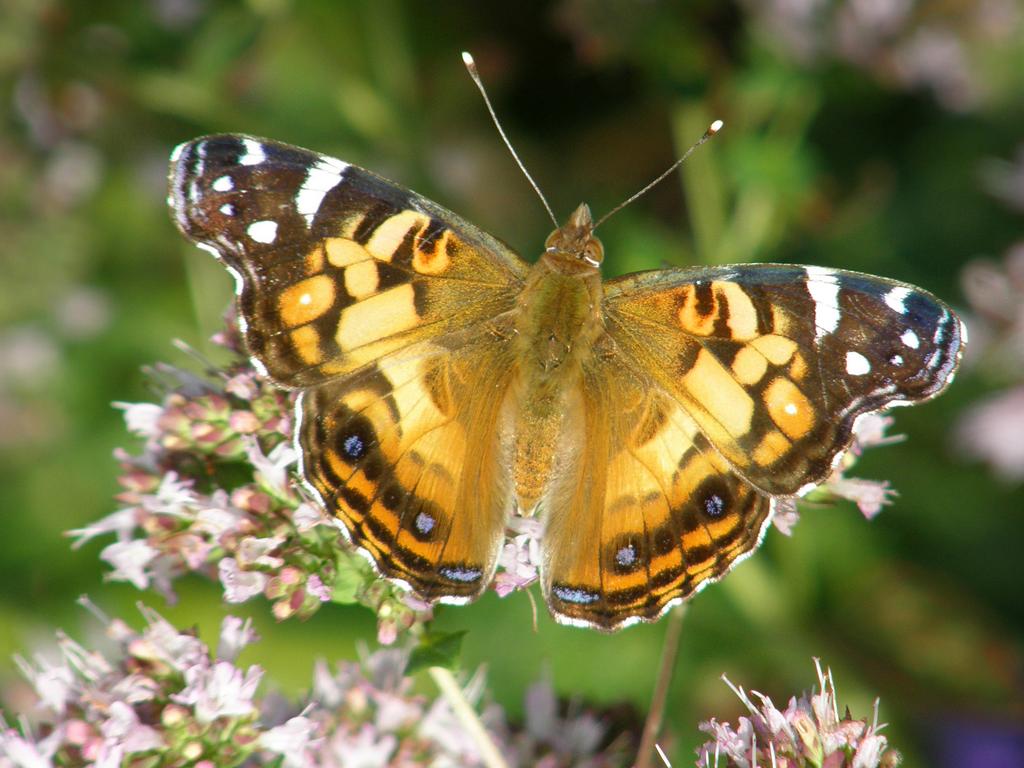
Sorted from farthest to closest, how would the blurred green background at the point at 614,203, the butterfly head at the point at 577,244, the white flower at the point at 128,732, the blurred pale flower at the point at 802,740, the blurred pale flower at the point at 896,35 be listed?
the blurred pale flower at the point at 896,35 < the blurred green background at the point at 614,203 < the butterfly head at the point at 577,244 < the white flower at the point at 128,732 < the blurred pale flower at the point at 802,740

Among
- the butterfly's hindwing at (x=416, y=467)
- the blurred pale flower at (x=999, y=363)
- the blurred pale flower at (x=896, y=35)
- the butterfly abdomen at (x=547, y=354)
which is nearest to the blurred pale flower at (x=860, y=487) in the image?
the butterfly abdomen at (x=547, y=354)

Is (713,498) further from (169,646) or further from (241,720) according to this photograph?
(169,646)

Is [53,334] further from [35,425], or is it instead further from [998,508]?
[998,508]

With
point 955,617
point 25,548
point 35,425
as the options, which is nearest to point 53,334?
point 35,425

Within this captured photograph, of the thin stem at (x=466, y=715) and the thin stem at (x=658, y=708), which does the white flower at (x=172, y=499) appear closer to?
the thin stem at (x=466, y=715)

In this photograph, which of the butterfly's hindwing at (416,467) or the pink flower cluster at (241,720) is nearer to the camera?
the butterfly's hindwing at (416,467)


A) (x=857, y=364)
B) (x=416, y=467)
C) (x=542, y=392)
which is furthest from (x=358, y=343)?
(x=857, y=364)

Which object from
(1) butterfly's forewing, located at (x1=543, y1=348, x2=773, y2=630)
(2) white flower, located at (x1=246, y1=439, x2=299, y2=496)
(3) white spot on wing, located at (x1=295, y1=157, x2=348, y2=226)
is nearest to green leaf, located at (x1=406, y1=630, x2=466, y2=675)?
(1) butterfly's forewing, located at (x1=543, y1=348, x2=773, y2=630)
